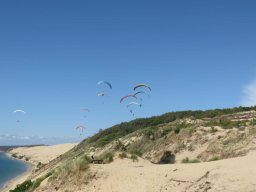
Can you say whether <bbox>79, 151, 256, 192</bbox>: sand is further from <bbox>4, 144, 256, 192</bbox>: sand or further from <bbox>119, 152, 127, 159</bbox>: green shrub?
<bbox>119, 152, 127, 159</bbox>: green shrub

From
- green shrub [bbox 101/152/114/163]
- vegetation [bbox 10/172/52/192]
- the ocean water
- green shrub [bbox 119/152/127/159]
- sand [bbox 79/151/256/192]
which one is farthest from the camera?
the ocean water

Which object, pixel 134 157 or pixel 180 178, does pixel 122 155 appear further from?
pixel 180 178

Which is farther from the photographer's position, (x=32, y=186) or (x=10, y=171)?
(x=10, y=171)

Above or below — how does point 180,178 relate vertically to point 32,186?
below

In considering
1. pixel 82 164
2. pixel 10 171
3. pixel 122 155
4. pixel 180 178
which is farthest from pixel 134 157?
pixel 10 171

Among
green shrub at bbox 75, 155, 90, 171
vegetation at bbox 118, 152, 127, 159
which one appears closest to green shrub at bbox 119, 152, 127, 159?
vegetation at bbox 118, 152, 127, 159

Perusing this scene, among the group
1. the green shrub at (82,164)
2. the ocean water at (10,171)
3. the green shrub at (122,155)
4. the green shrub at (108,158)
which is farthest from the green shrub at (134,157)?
the ocean water at (10,171)

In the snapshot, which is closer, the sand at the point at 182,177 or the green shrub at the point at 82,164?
the sand at the point at 182,177

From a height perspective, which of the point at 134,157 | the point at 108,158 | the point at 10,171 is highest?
the point at 10,171

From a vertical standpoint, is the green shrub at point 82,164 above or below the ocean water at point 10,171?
below

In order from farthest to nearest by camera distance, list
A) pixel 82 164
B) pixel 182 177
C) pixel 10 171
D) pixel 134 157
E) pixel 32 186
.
Answer: pixel 10 171
pixel 134 157
pixel 32 186
pixel 82 164
pixel 182 177

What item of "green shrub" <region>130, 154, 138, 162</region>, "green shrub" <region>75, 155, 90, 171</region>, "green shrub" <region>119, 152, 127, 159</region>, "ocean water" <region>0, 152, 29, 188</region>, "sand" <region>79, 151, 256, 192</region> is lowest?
"sand" <region>79, 151, 256, 192</region>

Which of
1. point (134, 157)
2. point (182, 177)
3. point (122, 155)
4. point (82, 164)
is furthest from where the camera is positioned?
point (122, 155)

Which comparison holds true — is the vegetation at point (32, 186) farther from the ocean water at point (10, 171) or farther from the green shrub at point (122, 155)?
the ocean water at point (10, 171)
